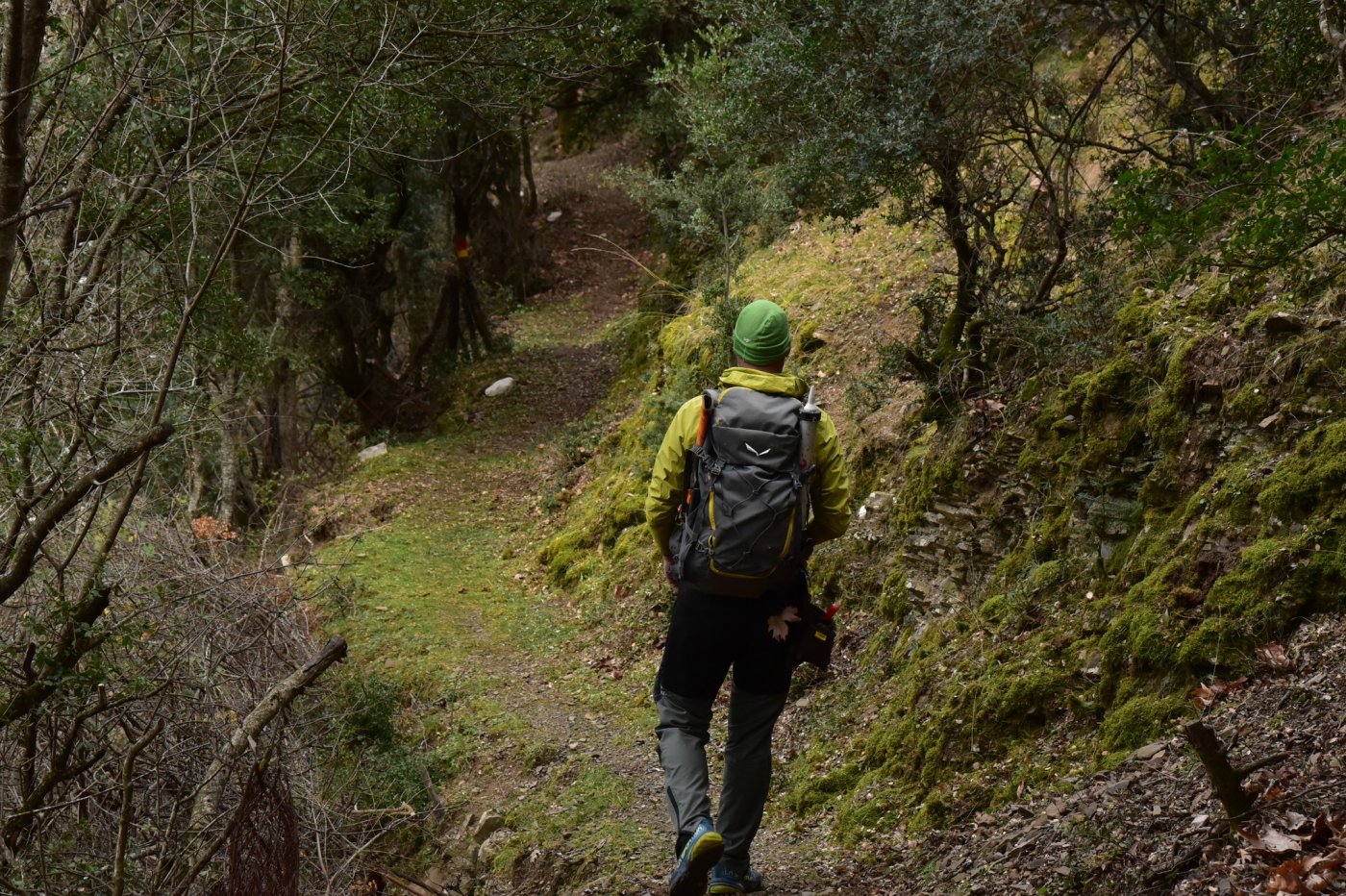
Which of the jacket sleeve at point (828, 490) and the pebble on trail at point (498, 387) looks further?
the pebble on trail at point (498, 387)

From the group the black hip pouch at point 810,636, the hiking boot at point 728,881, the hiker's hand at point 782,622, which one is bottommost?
the hiking boot at point 728,881

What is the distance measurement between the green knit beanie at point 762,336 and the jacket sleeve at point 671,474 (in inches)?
11.4

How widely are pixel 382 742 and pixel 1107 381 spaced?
20.8ft

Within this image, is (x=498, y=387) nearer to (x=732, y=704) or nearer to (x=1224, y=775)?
(x=732, y=704)

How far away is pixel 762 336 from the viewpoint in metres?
4.60

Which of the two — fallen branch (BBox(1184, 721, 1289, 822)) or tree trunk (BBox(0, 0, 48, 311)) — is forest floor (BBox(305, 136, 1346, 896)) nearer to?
fallen branch (BBox(1184, 721, 1289, 822))

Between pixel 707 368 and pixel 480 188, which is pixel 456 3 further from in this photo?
pixel 480 188

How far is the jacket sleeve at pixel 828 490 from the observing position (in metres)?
4.59

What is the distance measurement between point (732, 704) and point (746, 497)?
101 cm

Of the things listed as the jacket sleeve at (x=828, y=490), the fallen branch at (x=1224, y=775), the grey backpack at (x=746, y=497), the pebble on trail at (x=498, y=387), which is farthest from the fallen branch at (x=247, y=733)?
the pebble on trail at (x=498, y=387)

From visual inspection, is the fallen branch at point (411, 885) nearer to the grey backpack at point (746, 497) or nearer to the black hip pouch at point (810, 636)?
the black hip pouch at point (810, 636)

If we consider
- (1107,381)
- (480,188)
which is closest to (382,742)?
(1107,381)

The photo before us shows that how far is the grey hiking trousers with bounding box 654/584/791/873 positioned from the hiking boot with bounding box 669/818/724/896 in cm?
12

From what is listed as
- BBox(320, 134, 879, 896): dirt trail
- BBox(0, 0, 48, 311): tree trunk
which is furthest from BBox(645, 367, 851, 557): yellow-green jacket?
BBox(0, 0, 48, 311): tree trunk
